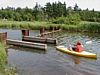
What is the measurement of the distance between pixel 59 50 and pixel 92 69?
26.2ft

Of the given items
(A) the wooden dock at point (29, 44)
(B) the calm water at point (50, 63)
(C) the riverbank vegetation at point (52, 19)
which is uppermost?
(C) the riverbank vegetation at point (52, 19)

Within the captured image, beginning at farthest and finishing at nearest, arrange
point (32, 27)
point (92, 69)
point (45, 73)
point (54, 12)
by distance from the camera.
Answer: point (54, 12) < point (32, 27) < point (92, 69) < point (45, 73)

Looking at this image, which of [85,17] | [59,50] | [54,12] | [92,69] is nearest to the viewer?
[92,69]

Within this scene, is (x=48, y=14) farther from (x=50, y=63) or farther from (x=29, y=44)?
(x=50, y=63)

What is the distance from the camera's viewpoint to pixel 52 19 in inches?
2702

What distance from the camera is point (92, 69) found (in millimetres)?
18141

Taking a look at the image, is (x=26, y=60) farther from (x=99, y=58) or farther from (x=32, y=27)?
(x=32, y=27)

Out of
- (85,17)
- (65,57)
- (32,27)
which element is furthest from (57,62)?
(85,17)

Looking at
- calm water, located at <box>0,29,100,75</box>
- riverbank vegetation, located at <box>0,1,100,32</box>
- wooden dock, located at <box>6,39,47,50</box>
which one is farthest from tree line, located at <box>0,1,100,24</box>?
calm water, located at <box>0,29,100,75</box>

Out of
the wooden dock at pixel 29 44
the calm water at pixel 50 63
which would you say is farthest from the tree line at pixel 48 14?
the calm water at pixel 50 63

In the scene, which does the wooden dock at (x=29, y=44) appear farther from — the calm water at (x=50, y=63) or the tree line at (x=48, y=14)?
the tree line at (x=48, y=14)

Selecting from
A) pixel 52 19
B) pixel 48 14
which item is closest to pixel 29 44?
pixel 52 19

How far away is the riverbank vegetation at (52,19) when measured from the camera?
5184cm

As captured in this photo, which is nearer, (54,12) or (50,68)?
(50,68)
